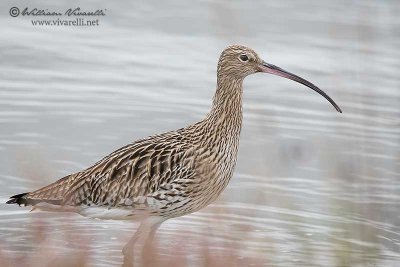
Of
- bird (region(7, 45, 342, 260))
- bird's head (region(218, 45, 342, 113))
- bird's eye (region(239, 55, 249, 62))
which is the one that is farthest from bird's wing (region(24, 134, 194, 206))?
bird's eye (region(239, 55, 249, 62))

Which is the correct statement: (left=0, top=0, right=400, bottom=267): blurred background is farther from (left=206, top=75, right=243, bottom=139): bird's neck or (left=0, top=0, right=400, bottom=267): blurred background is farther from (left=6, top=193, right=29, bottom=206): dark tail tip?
(left=6, top=193, right=29, bottom=206): dark tail tip

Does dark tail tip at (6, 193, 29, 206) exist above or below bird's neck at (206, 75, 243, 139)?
below

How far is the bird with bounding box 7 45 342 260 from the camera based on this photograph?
9.09 metres

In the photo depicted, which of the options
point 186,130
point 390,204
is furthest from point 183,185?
point 390,204

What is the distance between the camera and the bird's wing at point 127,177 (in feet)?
30.0

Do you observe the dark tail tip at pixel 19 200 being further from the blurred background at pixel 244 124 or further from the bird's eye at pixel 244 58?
the bird's eye at pixel 244 58

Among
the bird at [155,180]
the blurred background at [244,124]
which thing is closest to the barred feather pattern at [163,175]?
the bird at [155,180]

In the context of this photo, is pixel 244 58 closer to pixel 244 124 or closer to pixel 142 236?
pixel 142 236

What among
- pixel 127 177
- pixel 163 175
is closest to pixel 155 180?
pixel 163 175

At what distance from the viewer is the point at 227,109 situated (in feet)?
31.3

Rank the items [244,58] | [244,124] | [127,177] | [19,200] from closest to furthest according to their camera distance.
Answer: [19,200] → [127,177] → [244,58] → [244,124]

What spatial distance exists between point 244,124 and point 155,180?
3892mm

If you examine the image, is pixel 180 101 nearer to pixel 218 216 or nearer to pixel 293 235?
pixel 293 235

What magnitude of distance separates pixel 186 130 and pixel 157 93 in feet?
13.2
